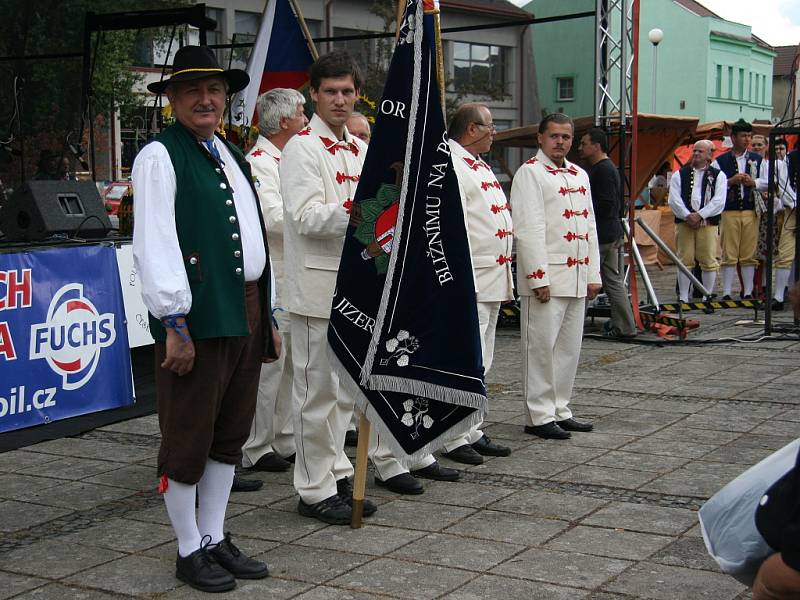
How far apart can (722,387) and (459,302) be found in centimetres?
403

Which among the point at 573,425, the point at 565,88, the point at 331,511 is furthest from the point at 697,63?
the point at 331,511

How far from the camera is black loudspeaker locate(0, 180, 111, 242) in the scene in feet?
26.8

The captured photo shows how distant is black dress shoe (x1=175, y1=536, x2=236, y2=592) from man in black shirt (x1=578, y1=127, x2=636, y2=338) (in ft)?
23.2

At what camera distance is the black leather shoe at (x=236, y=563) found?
4.20 m

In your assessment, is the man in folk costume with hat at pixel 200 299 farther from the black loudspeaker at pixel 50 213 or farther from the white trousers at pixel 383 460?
the black loudspeaker at pixel 50 213

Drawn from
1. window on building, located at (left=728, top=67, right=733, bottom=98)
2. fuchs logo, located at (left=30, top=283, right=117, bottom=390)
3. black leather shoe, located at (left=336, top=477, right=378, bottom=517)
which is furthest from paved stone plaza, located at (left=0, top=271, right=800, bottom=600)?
window on building, located at (left=728, top=67, right=733, bottom=98)

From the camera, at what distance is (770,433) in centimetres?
659

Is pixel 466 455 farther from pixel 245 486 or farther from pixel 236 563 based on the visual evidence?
pixel 236 563

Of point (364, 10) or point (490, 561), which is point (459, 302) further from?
point (364, 10)

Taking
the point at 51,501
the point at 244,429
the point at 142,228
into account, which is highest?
the point at 142,228

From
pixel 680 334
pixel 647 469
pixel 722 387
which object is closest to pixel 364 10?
pixel 680 334

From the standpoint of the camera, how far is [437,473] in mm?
5688

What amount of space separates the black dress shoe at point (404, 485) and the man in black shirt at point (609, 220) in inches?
220

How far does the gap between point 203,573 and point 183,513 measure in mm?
233
